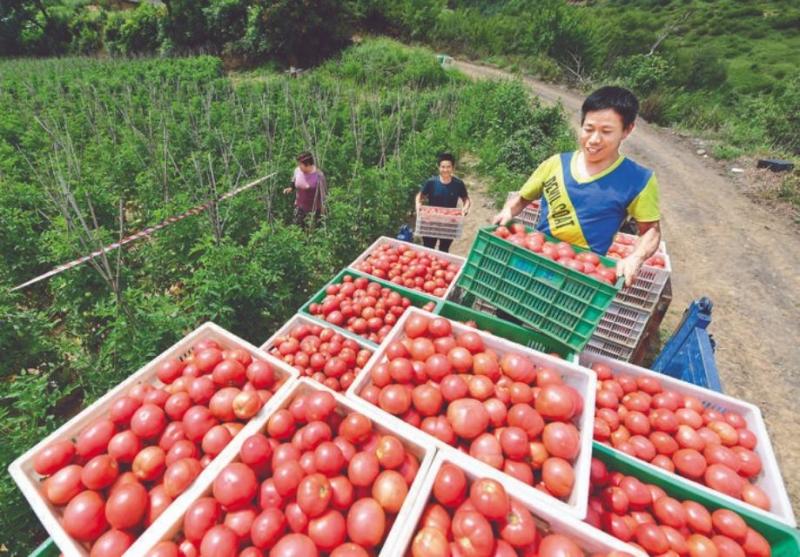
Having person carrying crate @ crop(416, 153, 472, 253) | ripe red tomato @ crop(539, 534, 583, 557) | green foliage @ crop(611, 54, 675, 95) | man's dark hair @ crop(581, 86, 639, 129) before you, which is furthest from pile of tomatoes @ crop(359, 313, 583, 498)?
green foliage @ crop(611, 54, 675, 95)

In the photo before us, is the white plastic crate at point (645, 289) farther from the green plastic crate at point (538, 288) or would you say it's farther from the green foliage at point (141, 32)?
the green foliage at point (141, 32)

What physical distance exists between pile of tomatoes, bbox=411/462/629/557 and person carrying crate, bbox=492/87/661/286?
1664 millimetres

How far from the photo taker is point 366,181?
6.71 meters

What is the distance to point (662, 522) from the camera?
1.96 metres

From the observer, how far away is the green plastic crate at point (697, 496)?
70.5 inches

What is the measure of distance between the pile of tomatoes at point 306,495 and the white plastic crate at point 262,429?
38 mm

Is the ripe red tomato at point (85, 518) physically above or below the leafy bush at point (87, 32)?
above

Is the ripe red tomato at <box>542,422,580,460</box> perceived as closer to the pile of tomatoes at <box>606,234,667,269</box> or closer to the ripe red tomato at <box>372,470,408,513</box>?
the ripe red tomato at <box>372,470,408,513</box>

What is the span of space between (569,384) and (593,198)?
1.47 metres

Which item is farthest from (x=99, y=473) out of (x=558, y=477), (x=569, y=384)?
(x=569, y=384)

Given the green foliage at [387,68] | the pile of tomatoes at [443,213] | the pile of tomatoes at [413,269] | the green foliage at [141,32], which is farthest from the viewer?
the green foliage at [141,32]

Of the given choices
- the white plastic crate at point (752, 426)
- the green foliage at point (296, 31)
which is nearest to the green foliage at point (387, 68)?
the green foliage at point (296, 31)

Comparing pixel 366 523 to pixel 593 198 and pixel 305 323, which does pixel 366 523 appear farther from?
pixel 593 198

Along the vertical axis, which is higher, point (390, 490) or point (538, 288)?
point (538, 288)
